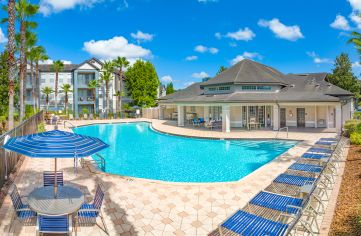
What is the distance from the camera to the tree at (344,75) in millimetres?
50656

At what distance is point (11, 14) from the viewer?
1591cm

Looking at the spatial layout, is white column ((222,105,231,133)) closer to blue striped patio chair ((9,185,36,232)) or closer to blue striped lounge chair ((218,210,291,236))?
blue striped lounge chair ((218,210,291,236))

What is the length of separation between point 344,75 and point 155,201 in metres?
55.1

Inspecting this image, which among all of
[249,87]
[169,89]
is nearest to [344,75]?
[249,87]

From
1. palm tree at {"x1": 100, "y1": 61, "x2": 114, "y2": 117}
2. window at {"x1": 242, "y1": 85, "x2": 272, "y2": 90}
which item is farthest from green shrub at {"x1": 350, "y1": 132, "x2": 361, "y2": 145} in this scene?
palm tree at {"x1": 100, "y1": 61, "x2": 114, "y2": 117}

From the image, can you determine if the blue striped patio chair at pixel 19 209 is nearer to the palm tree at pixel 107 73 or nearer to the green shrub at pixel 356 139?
the green shrub at pixel 356 139

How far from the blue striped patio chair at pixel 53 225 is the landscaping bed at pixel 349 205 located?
223 inches

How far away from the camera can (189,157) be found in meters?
16.6

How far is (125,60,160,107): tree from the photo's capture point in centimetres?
5050

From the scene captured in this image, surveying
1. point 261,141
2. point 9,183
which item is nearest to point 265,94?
point 261,141

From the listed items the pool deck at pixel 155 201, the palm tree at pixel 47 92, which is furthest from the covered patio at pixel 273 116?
the palm tree at pixel 47 92

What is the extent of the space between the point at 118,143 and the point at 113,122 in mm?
16861

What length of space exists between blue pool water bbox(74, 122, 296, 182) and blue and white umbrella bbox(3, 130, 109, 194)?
Result: 22.9ft

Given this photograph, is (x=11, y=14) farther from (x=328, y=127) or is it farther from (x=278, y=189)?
(x=328, y=127)
